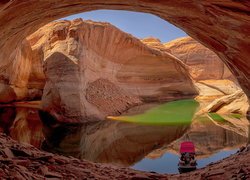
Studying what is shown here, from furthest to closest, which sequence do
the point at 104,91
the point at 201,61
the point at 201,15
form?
the point at 201,61 → the point at 104,91 → the point at 201,15

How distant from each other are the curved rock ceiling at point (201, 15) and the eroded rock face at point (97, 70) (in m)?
6.81

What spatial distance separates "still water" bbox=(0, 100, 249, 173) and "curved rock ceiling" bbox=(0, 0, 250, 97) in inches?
120

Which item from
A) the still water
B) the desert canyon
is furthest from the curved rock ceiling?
the still water

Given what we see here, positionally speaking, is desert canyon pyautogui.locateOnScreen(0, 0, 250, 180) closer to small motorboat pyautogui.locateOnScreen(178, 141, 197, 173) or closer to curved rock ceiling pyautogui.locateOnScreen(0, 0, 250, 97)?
curved rock ceiling pyautogui.locateOnScreen(0, 0, 250, 97)

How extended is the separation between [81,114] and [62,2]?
792cm

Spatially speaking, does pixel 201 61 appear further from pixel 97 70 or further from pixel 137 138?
pixel 137 138

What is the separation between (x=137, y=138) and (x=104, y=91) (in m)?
7.01

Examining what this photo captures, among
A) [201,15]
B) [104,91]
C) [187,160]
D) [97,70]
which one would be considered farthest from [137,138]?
[97,70]

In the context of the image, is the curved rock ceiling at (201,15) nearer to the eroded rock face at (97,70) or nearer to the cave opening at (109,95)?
the cave opening at (109,95)

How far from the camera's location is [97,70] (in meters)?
17.7

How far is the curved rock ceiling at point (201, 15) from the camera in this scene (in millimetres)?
4855

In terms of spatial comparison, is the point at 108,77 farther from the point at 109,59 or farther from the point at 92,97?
the point at 92,97

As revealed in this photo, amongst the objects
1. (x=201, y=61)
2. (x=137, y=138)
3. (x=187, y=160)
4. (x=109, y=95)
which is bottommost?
(x=187, y=160)

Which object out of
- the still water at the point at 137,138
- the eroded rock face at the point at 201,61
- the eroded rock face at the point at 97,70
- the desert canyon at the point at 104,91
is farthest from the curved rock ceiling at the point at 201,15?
the eroded rock face at the point at 201,61
